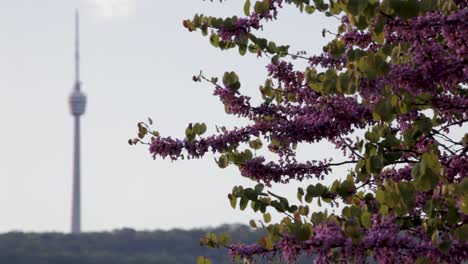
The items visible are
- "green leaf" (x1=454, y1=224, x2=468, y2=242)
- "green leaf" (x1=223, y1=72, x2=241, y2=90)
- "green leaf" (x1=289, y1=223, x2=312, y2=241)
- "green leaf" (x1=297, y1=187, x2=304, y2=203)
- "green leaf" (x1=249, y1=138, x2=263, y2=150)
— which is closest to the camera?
"green leaf" (x1=289, y1=223, x2=312, y2=241)

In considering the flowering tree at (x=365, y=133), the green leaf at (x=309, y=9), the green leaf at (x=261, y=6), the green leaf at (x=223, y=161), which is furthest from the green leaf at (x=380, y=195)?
the green leaf at (x=309, y=9)

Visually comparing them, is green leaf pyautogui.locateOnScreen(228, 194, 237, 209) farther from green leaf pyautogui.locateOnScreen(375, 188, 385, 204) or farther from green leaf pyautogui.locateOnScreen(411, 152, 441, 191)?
green leaf pyautogui.locateOnScreen(411, 152, 441, 191)

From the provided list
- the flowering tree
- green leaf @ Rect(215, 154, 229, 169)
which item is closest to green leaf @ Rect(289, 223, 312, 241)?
the flowering tree

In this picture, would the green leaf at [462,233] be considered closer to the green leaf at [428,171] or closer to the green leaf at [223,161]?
the green leaf at [428,171]

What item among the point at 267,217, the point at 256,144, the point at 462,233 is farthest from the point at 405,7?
the point at 256,144

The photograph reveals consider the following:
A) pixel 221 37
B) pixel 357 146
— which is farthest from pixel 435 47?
pixel 221 37

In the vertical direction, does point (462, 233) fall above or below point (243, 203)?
below

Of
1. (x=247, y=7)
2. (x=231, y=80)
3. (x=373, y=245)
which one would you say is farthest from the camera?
(x=247, y=7)

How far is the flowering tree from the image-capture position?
10031mm

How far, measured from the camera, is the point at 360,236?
31.9 feet

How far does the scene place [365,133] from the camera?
38.4ft

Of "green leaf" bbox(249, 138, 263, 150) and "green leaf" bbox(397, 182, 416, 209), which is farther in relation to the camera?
"green leaf" bbox(249, 138, 263, 150)

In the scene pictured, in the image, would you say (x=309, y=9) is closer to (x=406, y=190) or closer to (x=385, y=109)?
(x=385, y=109)

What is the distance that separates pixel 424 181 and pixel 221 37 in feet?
17.9
